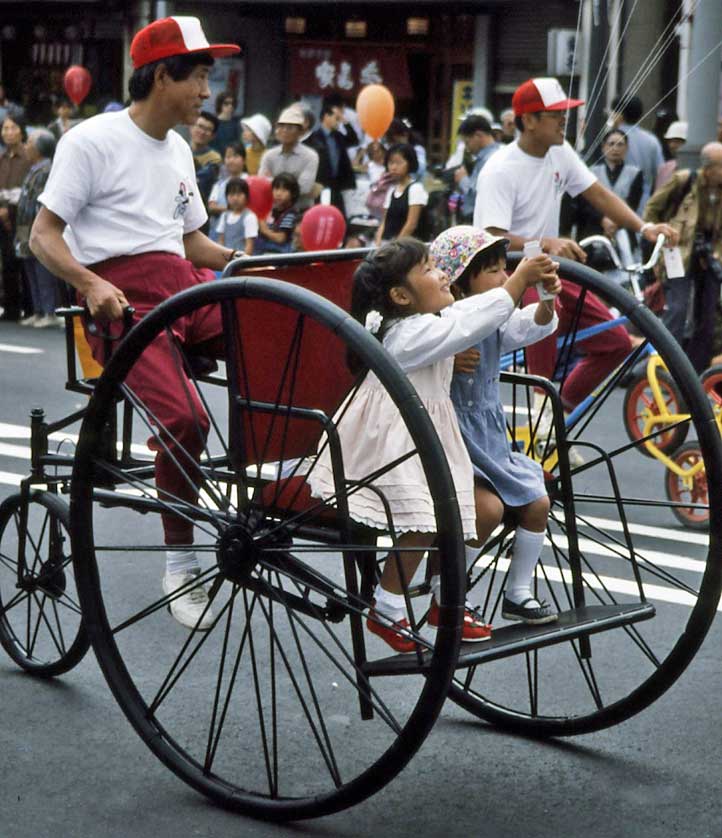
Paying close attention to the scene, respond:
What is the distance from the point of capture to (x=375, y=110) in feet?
54.2

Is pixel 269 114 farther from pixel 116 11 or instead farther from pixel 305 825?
pixel 305 825

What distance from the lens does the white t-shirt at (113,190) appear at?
4.83 metres

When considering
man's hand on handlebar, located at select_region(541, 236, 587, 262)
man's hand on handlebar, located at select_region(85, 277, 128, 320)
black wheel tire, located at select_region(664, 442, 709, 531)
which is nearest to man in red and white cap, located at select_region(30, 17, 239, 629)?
man's hand on handlebar, located at select_region(85, 277, 128, 320)

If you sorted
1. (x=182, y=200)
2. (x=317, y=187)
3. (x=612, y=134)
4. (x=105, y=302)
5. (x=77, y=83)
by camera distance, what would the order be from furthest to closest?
1. (x=77, y=83)
2. (x=317, y=187)
3. (x=612, y=134)
4. (x=182, y=200)
5. (x=105, y=302)

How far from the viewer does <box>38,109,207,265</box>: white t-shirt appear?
4828mm

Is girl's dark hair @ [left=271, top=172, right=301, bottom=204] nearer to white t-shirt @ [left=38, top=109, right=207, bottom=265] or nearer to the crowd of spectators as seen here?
the crowd of spectators

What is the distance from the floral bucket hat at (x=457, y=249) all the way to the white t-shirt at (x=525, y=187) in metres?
3.23

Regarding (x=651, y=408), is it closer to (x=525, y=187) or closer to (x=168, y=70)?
(x=525, y=187)

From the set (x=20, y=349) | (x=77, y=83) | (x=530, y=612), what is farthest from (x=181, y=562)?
(x=77, y=83)

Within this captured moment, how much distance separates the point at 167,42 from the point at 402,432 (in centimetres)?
178

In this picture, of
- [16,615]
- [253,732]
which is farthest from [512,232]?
[253,732]

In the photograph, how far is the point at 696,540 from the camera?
276 inches

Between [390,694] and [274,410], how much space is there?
1.44m

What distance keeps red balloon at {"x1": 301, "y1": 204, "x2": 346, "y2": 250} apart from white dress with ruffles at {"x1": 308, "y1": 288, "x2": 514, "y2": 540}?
9.41 meters
